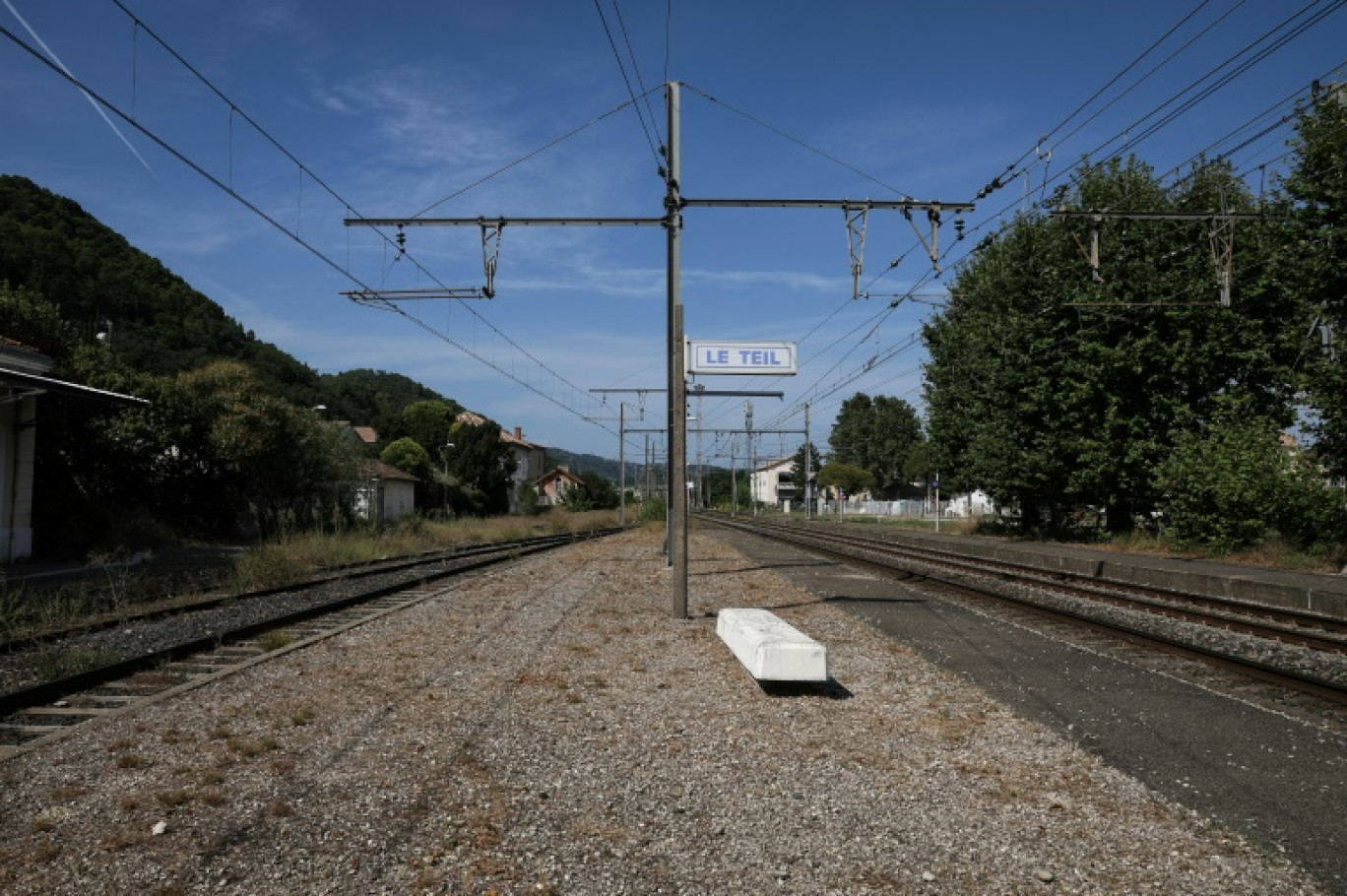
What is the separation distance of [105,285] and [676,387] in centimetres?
4738

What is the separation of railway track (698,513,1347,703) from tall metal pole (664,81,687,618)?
551 centimetres

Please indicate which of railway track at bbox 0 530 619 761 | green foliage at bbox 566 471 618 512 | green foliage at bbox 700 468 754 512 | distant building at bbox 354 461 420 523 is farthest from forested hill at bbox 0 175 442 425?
green foliage at bbox 700 468 754 512

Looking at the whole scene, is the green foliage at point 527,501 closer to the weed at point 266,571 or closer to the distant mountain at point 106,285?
the distant mountain at point 106,285

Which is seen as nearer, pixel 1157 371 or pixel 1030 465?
pixel 1157 371

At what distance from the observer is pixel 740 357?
13.5 metres

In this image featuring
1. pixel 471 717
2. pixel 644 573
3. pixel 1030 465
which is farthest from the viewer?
pixel 1030 465

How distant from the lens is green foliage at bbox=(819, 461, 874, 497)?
105188mm

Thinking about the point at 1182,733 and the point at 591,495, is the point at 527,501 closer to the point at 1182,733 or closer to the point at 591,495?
the point at 591,495

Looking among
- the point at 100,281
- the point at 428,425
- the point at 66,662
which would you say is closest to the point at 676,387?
the point at 66,662

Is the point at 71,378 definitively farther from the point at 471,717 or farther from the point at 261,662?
the point at 471,717

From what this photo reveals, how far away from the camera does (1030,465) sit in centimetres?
3294

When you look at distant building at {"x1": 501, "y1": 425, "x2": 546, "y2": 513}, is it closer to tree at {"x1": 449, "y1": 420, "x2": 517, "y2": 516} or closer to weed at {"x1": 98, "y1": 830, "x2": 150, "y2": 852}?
tree at {"x1": 449, "y1": 420, "x2": 517, "y2": 516}

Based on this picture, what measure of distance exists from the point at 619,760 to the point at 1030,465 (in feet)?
97.7

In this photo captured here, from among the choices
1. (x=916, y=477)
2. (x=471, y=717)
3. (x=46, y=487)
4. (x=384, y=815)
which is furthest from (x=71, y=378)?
(x=916, y=477)
